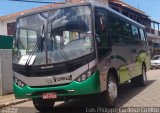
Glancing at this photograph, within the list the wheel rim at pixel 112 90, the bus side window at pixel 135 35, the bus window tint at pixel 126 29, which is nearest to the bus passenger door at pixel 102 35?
the wheel rim at pixel 112 90

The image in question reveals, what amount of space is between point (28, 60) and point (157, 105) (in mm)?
3862

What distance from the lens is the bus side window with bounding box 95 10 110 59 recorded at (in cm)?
875

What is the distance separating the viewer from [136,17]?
42094mm

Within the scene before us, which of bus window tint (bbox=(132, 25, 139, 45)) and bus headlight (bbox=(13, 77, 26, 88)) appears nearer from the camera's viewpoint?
bus headlight (bbox=(13, 77, 26, 88))

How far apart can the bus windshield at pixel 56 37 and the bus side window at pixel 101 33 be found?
35 cm

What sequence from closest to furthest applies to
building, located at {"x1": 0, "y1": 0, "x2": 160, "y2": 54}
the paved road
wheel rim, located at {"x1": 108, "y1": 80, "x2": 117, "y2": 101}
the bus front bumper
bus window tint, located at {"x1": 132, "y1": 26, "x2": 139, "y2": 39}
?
the bus front bumper → wheel rim, located at {"x1": 108, "y1": 80, "x2": 117, "y2": 101} → the paved road → bus window tint, located at {"x1": 132, "y1": 26, "x2": 139, "y2": 39} → building, located at {"x1": 0, "y1": 0, "x2": 160, "y2": 54}

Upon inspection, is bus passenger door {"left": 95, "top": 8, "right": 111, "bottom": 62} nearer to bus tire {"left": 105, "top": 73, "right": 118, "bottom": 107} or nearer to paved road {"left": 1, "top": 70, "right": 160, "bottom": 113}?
bus tire {"left": 105, "top": 73, "right": 118, "bottom": 107}

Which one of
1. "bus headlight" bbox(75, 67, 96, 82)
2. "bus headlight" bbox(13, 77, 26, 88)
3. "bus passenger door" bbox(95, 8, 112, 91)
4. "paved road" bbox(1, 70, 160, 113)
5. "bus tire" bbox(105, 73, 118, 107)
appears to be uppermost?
"bus passenger door" bbox(95, 8, 112, 91)

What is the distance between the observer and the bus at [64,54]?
8273 mm

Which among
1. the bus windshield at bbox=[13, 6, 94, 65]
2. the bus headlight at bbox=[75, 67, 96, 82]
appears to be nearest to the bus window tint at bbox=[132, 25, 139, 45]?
the bus windshield at bbox=[13, 6, 94, 65]

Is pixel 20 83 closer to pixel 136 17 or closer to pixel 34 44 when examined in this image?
pixel 34 44

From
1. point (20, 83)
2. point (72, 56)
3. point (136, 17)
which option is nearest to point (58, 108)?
point (20, 83)

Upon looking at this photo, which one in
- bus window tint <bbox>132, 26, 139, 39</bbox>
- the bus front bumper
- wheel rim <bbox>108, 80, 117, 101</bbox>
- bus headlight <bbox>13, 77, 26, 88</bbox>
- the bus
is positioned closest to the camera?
the bus front bumper

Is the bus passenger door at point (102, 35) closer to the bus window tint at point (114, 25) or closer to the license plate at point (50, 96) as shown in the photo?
the bus window tint at point (114, 25)
